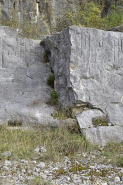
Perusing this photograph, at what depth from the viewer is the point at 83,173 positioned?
3.66 m

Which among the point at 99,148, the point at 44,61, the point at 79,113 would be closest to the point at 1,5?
the point at 44,61

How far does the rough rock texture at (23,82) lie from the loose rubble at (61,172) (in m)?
1.38

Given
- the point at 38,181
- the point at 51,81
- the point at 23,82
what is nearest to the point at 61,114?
the point at 51,81

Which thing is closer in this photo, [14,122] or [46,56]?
[14,122]

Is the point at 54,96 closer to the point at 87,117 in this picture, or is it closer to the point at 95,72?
the point at 87,117

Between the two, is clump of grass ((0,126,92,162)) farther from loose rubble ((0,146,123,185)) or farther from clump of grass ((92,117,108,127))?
clump of grass ((92,117,108,127))

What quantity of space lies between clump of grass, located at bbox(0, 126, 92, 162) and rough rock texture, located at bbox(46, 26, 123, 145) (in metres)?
0.56

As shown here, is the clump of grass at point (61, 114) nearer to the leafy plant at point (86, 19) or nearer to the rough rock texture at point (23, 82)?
the rough rock texture at point (23, 82)

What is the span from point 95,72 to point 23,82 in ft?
6.13

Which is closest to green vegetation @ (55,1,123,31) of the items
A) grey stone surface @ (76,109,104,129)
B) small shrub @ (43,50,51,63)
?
small shrub @ (43,50,51,63)

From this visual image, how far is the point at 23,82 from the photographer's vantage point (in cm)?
612

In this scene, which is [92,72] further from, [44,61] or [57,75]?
[44,61]

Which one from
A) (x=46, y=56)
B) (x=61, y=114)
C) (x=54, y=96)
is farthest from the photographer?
(x=46, y=56)

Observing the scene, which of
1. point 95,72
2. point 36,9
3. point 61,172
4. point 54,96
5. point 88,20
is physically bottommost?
point 61,172
